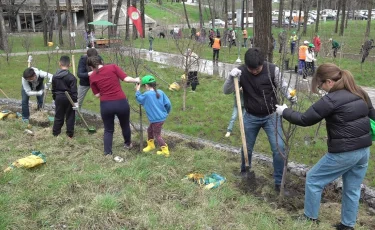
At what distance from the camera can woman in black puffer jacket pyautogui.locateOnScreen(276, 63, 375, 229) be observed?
2.78 m

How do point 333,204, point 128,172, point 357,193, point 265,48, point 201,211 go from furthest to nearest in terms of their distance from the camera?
point 265,48 → point 128,172 → point 333,204 → point 201,211 → point 357,193

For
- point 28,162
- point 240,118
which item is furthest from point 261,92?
point 28,162

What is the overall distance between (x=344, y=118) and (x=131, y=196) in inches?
81.5

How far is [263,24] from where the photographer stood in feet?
21.6

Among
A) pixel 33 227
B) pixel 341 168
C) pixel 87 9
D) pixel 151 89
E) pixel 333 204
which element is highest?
pixel 87 9

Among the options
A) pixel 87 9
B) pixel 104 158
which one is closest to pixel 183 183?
pixel 104 158

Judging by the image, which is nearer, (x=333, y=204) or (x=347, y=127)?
(x=347, y=127)

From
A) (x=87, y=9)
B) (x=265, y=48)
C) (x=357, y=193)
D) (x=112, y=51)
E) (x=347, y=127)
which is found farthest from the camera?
(x=87, y=9)

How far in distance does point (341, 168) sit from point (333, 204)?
1.01 meters

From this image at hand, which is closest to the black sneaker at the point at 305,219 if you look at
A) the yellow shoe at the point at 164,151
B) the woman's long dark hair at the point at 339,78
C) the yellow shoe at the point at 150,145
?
the woman's long dark hair at the point at 339,78

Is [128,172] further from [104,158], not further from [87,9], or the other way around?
[87,9]

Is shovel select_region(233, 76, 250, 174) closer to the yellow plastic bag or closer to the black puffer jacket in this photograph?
the black puffer jacket

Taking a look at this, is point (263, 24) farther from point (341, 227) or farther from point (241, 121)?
point (341, 227)

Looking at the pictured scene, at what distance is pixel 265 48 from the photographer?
6668 mm
